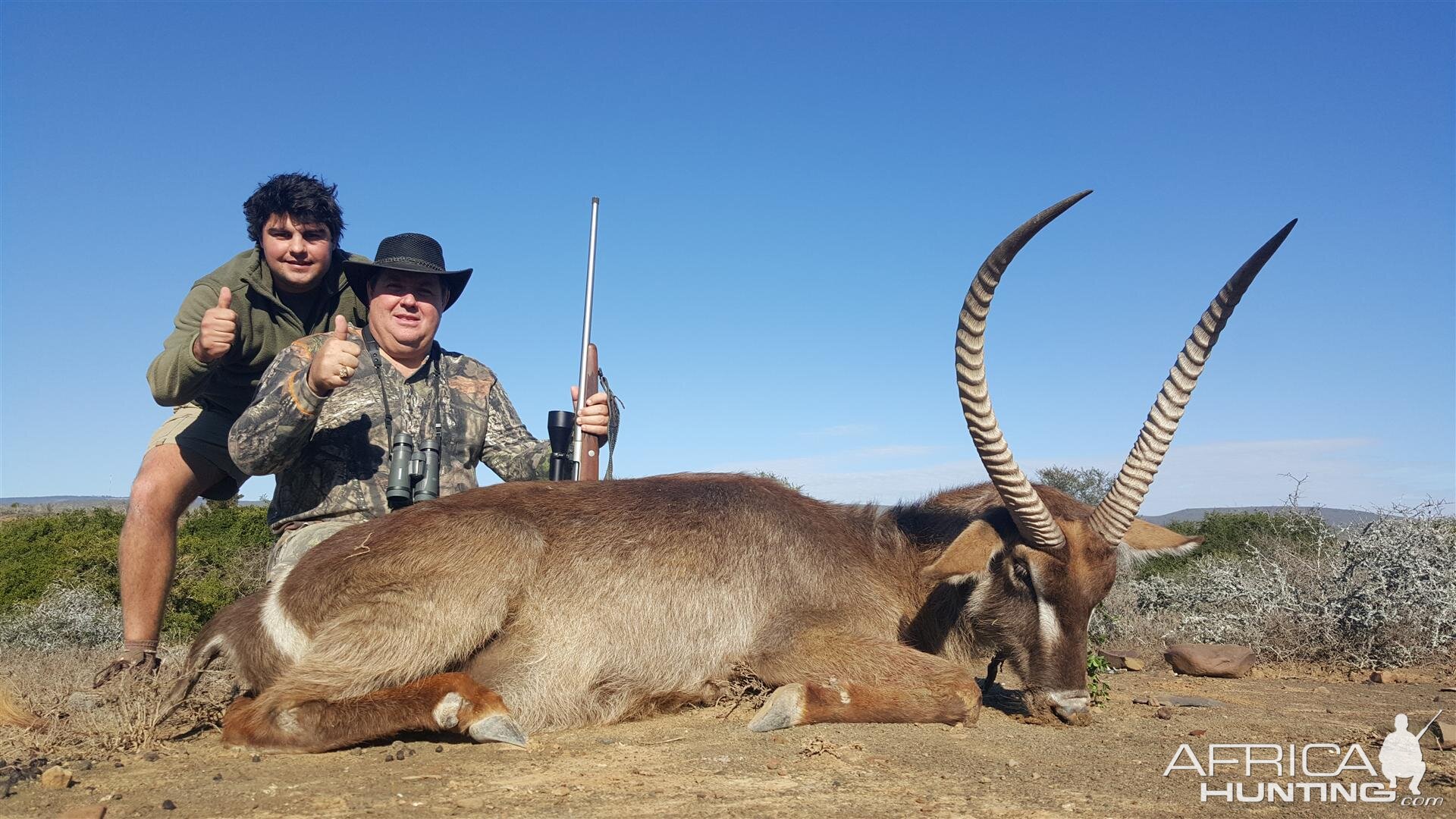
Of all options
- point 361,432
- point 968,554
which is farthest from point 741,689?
point 361,432

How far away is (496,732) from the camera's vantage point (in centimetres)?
429

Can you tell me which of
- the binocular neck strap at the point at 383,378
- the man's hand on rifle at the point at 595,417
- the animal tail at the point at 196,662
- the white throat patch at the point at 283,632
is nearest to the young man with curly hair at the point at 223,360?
the binocular neck strap at the point at 383,378

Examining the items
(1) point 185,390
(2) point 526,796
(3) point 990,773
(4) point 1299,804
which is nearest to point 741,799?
(2) point 526,796

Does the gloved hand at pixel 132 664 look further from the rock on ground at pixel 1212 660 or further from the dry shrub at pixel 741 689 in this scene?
the rock on ground at pixel 1212 660

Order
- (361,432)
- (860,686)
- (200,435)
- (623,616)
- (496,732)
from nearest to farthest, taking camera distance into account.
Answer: (496,732) → (860,686) → (623,616) → (361,432) → (200,435)

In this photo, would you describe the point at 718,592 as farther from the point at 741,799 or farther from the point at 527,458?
the point at 527,458

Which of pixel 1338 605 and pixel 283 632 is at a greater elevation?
pixel 283 632

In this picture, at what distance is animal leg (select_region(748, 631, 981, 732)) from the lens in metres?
4.62

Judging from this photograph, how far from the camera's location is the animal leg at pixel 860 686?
15.2 feet

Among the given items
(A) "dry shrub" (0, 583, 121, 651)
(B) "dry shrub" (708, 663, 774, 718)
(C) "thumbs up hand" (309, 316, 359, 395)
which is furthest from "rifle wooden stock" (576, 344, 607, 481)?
(A) "dry shrub" (0, 583, 121, 651)

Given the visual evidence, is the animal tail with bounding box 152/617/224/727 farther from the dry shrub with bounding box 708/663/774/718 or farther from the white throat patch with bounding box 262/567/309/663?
the dry shrub with bounding box 708/663/774/718

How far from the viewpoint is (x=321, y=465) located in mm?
5977

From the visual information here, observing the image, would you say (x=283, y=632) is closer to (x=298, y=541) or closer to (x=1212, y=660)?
(x=298, y=541)

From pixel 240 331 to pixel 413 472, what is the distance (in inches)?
59.6
